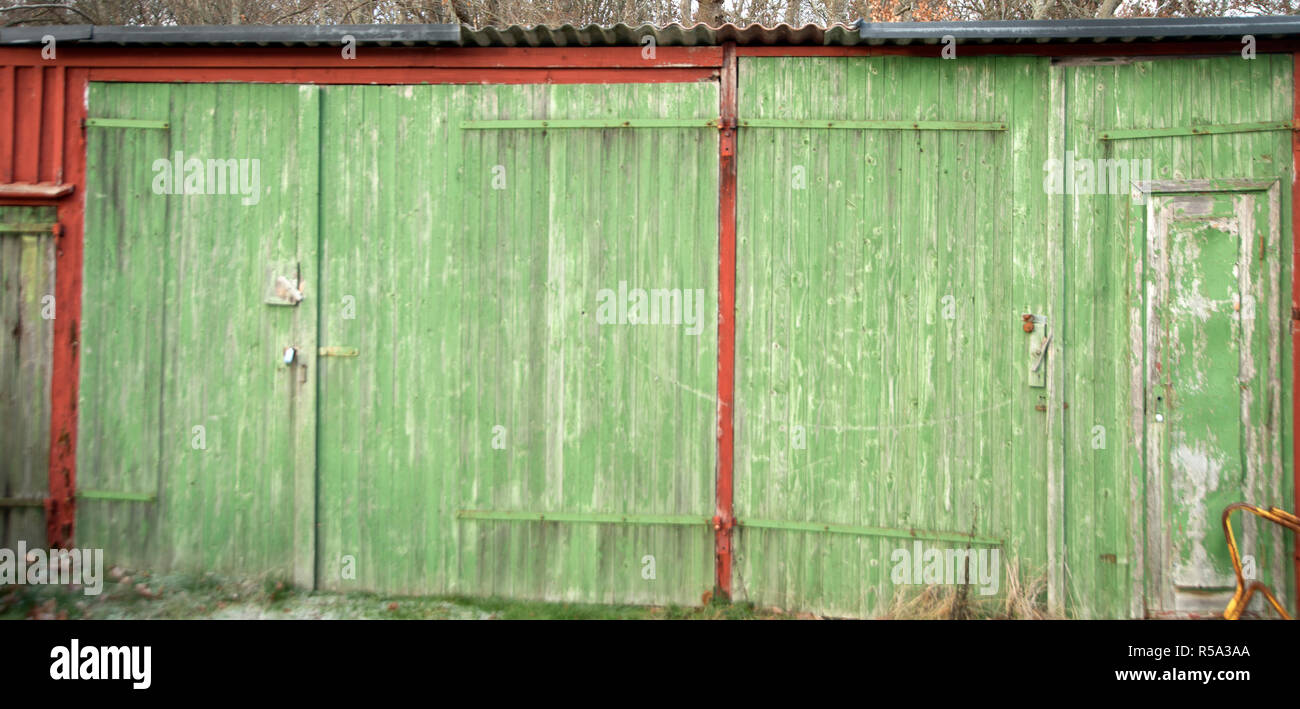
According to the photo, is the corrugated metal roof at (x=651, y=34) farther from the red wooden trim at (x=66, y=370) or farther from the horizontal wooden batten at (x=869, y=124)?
the red wooden trim at (x=66, y=370)

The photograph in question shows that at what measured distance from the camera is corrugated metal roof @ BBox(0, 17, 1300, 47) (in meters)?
3.78

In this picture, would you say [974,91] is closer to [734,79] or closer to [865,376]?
[734,79]

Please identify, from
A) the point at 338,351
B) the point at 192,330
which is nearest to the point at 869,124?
the point at 338,351

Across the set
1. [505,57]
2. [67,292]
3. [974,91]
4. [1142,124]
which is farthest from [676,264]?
[67,292]

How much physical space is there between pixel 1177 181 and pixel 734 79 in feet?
8.68

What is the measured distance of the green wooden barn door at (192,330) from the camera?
427 cm

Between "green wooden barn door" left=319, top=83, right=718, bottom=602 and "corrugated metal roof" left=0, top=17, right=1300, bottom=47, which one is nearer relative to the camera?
"corrugated metal roof" left=0, top=17, right=1300, bottom=47

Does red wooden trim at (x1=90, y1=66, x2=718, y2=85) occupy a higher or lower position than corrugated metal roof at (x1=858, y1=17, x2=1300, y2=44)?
lower

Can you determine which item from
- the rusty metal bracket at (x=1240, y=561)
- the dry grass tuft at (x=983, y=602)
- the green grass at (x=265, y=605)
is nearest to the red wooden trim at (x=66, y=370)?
the green grass at (x=265, y=605)

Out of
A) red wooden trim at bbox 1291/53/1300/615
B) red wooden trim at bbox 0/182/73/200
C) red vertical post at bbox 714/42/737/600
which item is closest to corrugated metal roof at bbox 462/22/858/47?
red vertical post at bbox 714/42/737/600

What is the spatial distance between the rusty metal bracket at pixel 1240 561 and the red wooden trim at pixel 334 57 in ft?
13.7

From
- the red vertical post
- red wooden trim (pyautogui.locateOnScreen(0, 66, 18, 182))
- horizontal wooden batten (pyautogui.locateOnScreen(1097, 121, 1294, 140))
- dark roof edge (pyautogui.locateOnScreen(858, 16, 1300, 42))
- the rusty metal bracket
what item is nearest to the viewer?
the rusty metal bracket

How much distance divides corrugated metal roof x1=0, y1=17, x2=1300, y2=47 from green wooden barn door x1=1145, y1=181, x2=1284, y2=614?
0.86 metres

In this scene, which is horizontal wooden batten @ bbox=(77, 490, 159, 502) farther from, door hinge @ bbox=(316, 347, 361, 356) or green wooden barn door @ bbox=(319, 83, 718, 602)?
door hinge @ bbox=(316, 347, 361, 356)
